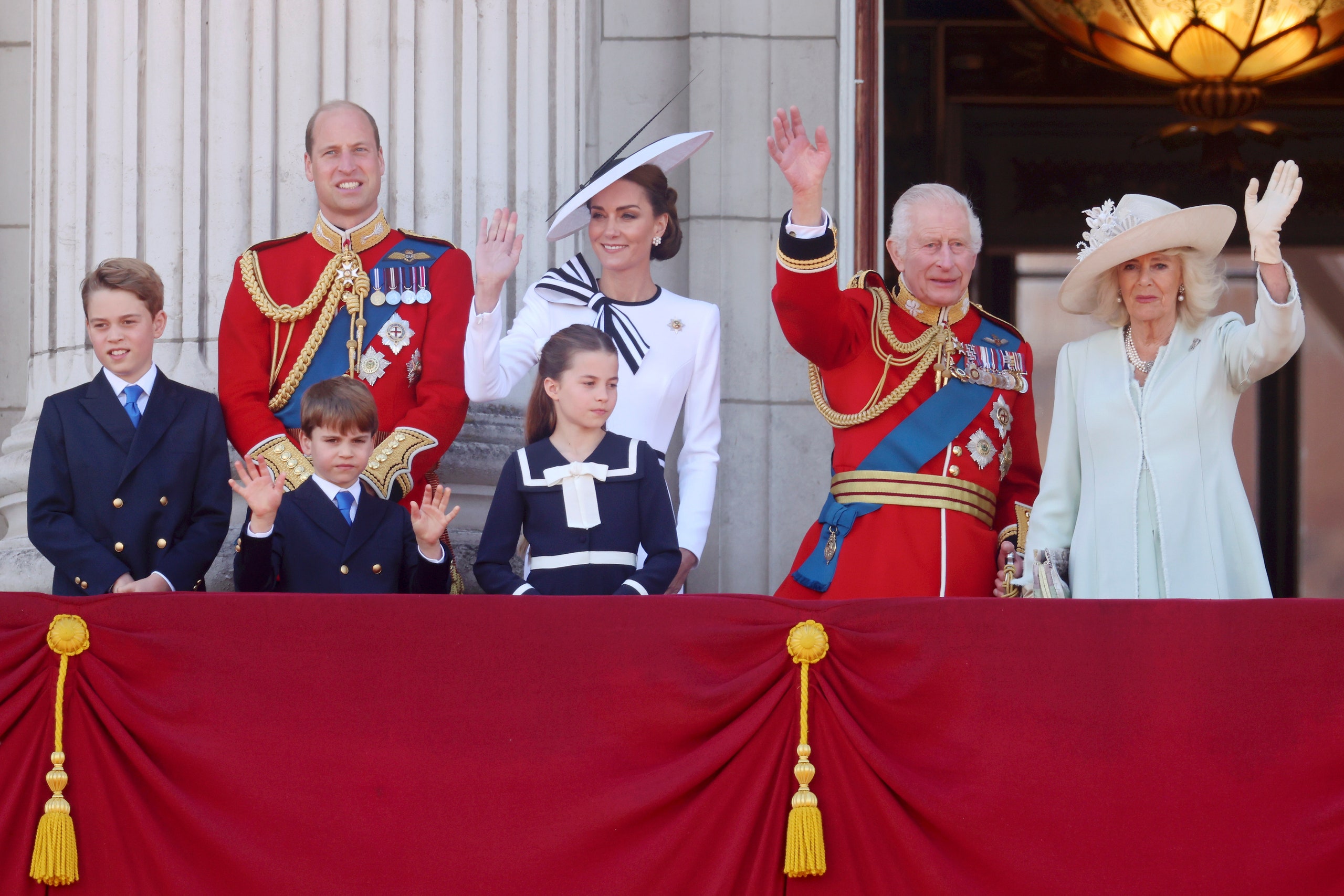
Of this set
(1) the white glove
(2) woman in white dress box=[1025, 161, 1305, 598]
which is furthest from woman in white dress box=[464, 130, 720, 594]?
(1) the white glove

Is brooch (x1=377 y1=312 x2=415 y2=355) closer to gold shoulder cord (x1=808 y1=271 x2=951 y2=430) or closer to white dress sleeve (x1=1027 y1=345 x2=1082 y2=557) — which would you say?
gold shoulder cord (x1=808 y1=271 x2=951 y2=430)

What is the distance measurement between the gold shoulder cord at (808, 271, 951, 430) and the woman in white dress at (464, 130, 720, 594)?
30 centimetres

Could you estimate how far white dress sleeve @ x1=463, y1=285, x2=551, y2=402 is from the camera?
410cm

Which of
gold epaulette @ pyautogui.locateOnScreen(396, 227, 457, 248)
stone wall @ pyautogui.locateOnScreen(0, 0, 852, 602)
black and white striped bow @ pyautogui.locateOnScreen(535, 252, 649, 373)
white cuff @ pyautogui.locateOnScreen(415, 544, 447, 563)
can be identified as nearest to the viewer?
white cuff @ pyautogui.locateOnScreen(415, 544, 447, 563)

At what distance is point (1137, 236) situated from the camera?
388 cm

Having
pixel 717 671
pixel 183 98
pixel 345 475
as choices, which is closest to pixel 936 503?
pixel 717 671

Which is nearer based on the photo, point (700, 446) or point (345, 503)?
point (345, 503)

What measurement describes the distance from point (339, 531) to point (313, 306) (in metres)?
0.76

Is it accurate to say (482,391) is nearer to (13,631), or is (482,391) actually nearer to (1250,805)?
A: (13,631)

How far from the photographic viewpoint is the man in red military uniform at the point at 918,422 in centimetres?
409

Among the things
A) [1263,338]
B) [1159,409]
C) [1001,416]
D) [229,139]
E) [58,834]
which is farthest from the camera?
[229,139]

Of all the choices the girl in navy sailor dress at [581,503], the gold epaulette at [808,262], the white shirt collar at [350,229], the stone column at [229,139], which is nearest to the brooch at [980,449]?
the gold epaulette at [808,262]

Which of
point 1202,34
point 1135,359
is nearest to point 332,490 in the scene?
point 1135,359

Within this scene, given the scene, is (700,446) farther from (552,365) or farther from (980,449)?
(980,449)
